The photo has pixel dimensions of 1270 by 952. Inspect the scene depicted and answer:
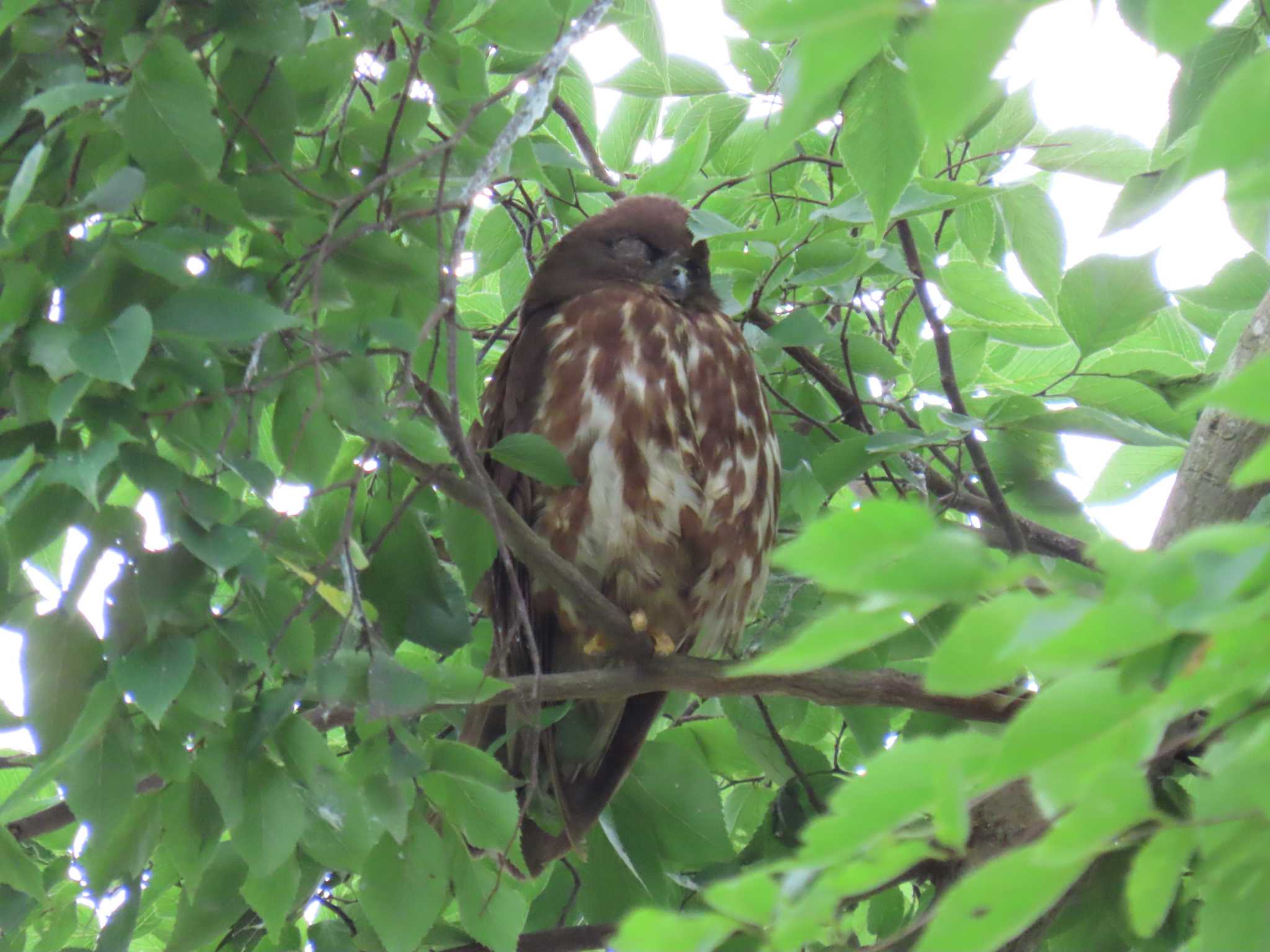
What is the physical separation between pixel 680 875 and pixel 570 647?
0.77 metres

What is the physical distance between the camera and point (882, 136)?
202cm

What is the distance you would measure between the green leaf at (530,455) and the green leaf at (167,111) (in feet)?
2.49

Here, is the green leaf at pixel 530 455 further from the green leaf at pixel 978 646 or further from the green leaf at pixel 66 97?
the green leaf at pixel 978 646

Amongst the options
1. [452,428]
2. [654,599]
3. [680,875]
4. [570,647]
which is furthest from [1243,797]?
[570,647]

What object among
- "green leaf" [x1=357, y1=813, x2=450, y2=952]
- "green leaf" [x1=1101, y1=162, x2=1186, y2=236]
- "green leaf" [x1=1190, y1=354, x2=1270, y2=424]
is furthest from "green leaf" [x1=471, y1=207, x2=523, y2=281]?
"green leaf" [x1=1190, y1=354, x2=1270, y2=424]

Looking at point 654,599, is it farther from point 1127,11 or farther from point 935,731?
point 1127,11

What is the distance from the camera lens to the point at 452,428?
77.2 inches

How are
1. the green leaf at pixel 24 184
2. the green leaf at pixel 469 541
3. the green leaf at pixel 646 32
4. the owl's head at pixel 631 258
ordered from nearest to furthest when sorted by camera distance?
the green leaf at pixel 24 184 → the green leaf at pixel 469 541 → the green leaf at pixel 646 32 → the owl's head at pixel 631 258

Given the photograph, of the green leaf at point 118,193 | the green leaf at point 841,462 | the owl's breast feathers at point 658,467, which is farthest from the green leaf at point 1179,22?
the owl's breast feathers at point 658,467

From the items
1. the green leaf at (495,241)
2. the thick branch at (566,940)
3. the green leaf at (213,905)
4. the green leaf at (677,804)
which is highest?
the green leaf at (495,241)

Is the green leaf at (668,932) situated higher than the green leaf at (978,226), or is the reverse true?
the green leaf at (978,226)

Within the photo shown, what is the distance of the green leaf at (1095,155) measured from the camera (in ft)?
9.81

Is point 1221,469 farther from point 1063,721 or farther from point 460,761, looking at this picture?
point 1063,721

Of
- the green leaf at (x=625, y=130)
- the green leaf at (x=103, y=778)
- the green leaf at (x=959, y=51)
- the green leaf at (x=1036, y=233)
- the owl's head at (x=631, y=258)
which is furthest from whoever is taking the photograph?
the owl's head at (x=631, y=258)
